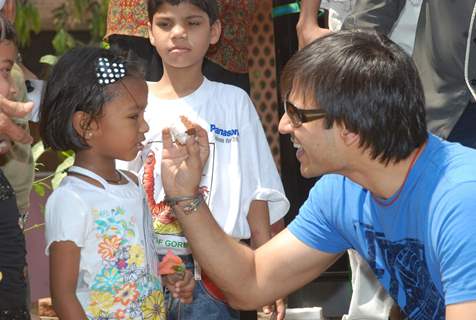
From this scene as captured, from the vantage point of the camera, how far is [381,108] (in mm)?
2641

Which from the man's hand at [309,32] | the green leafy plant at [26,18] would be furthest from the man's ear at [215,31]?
the green leafy plant at [26,18]

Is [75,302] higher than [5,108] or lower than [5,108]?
lower

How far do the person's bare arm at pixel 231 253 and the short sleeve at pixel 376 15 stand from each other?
0.93 m

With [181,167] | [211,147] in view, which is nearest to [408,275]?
[181,167]

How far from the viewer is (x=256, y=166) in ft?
11.3

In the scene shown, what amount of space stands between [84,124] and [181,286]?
0.57 m

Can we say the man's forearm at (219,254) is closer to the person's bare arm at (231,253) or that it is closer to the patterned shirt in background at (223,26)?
the person's bare arm at (231,253)

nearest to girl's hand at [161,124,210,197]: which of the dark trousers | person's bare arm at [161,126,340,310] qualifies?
person's bare arm at [161,126,340,310]

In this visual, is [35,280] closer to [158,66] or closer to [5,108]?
[158,66]

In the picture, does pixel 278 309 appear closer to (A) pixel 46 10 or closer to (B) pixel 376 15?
(B) pixel 376 15

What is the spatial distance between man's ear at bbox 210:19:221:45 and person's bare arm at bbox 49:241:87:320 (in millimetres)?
1092

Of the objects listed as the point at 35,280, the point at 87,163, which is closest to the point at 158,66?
the point at 87,163

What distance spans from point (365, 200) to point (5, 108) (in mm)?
981

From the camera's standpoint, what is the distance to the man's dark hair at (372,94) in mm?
2643
